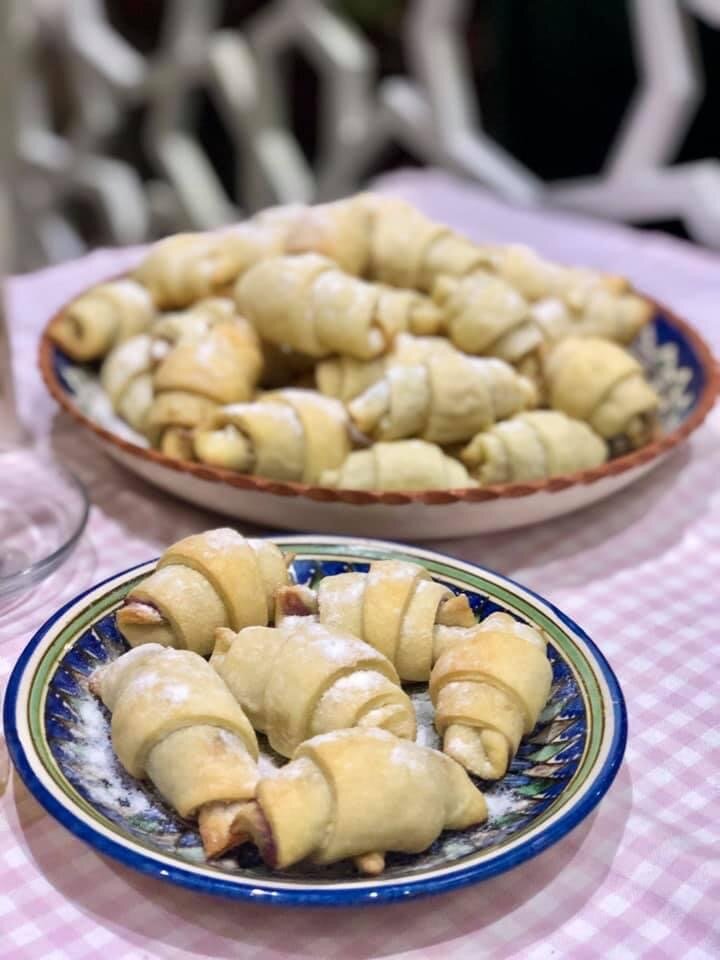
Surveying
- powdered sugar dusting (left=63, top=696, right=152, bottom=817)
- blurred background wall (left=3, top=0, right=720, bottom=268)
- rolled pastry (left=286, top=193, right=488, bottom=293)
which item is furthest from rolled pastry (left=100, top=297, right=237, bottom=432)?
blurred background wall (left=3, top=0, right=720, bottom=268)

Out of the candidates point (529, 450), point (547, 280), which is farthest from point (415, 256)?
point (529, 450)

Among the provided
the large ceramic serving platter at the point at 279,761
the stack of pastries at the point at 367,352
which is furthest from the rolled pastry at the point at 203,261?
the large ceramic serving platter at the point at 279,761

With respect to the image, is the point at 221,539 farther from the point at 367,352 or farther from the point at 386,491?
the point at 367,352

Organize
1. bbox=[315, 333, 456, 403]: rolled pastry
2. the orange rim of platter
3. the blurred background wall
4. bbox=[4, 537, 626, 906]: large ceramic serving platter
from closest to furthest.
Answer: bbox=[4, 537, 626, 906]: large ceramic serving platter → the orange rim of platter → bbox=[315, 333, 456, 403]: rolled pastry → the blurred background wall

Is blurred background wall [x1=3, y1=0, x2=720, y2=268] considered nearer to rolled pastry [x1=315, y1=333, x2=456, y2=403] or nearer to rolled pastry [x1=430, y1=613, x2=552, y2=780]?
rolled pastry [x1=315, y1=333, x2=456, y2=403]

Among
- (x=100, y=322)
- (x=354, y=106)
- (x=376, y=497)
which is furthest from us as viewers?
(x=354, y=106)

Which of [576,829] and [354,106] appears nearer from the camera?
[576,829]
